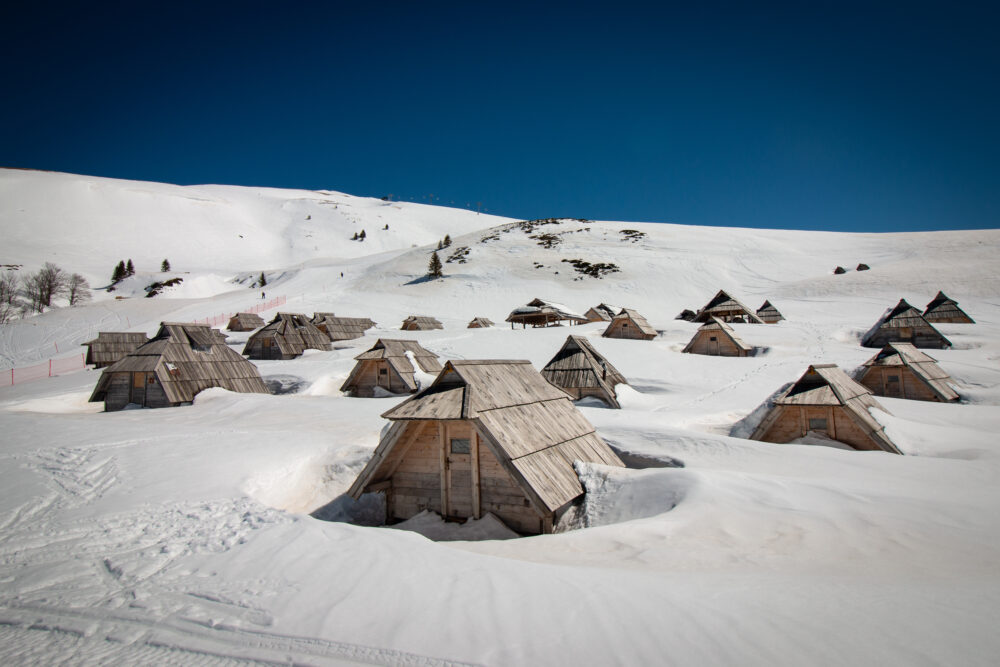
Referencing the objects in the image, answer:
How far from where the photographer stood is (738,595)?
4.66 metres

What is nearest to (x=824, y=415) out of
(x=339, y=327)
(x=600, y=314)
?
(x=600, y=314)

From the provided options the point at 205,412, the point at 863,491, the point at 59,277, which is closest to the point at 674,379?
the point at 863,491

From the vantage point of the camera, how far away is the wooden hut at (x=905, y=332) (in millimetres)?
28453

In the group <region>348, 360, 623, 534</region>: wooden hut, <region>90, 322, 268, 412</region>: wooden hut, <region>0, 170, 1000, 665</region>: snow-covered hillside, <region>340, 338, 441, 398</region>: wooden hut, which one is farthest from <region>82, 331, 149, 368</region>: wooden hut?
<region>348, 360, 623, 534</region>: wooden hut

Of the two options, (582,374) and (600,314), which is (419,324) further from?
(582,374)

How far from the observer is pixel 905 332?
2914 centimetres

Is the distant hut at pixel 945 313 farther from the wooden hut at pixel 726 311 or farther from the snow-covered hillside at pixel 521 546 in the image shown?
the snow-covered hillside at pixel 521 546

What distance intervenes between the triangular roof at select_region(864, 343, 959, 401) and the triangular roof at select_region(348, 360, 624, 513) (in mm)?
15112

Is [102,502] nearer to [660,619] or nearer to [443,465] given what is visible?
[443,465]

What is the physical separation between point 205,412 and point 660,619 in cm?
1881

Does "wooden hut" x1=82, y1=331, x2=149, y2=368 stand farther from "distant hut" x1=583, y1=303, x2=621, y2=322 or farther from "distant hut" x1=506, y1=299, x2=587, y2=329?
"distant hut" x1=583, y1=303, x2=621, y2=322

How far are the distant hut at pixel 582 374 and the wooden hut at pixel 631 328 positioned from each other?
43.9 feet

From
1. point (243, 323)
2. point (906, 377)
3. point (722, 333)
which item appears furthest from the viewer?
point (243, 323)

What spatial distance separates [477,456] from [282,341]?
26.7 m
